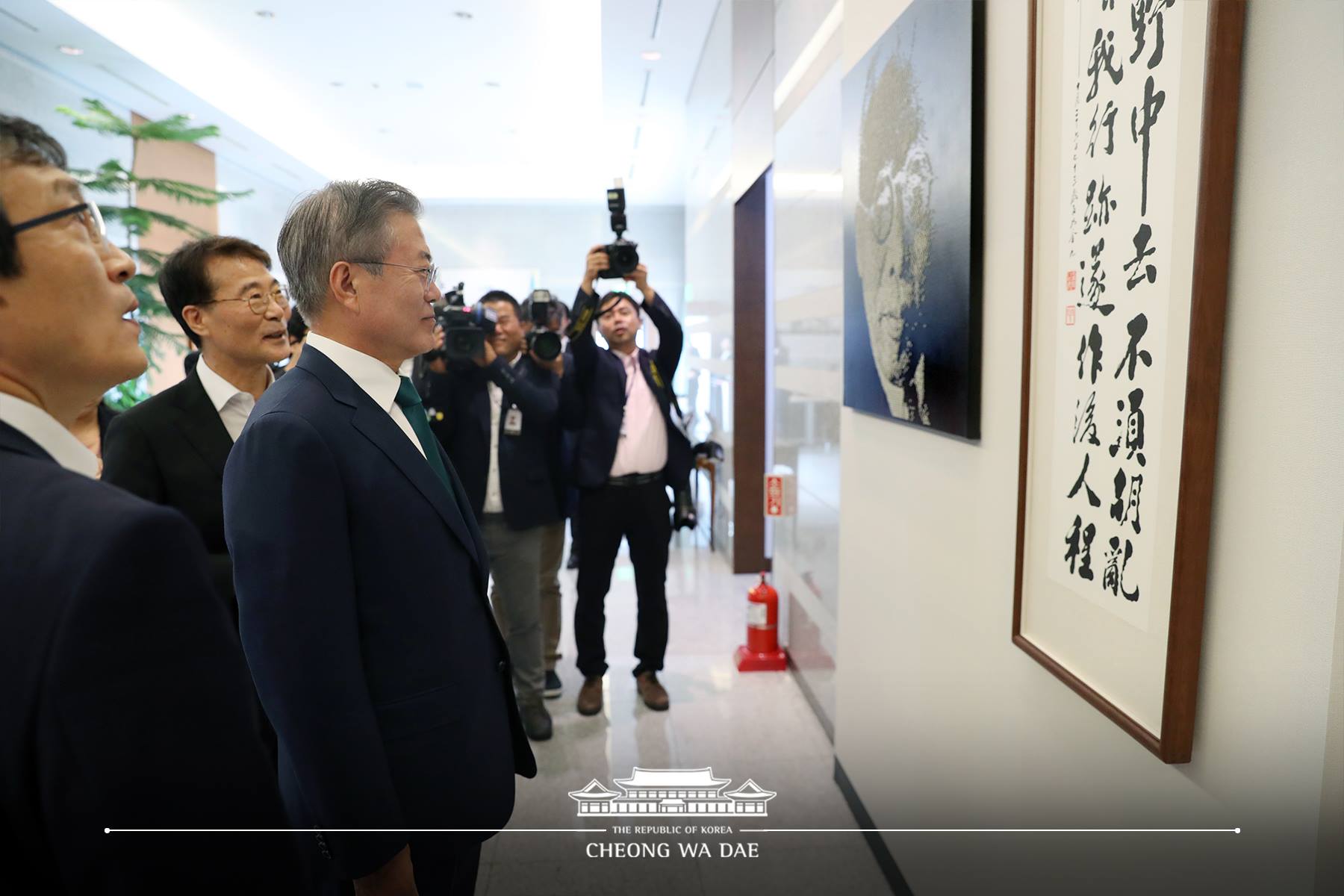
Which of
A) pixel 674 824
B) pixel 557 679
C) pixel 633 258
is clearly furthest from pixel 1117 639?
pixel 557 679

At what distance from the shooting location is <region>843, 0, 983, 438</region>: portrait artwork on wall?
1.47 meters

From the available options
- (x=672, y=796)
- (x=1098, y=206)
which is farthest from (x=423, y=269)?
(x=672, y=796)

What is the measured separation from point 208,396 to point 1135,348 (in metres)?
1.44

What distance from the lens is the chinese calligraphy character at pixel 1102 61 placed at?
99 centimetres

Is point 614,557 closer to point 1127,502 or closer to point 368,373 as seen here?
point 368,373

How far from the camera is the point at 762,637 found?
11.2 ft

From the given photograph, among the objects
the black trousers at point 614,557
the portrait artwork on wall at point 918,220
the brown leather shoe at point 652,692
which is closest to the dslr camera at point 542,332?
the black trousers at point 614,557

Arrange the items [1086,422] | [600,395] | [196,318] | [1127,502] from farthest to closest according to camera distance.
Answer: [600,395]
[196,318]
[1086,422]
[1127,502]

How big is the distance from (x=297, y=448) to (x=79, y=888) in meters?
0.55

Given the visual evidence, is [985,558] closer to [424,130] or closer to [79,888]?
[79,888]

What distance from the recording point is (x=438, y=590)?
3.55 ft

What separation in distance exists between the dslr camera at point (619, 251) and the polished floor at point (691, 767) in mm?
1599

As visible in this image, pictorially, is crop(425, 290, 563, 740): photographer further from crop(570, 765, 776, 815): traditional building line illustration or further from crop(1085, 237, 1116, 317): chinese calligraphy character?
crop(1085, 237, 1116, 317): chinese calligraphy character

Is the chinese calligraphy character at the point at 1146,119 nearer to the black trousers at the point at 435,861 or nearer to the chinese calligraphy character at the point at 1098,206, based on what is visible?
the chinese calligraphy character at the point at 1098,206
